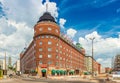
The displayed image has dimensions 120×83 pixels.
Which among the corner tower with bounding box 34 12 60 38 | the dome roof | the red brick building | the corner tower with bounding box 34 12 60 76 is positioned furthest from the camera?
the dome roof

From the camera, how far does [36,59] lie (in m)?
103

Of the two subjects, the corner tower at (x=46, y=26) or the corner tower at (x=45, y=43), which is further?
the corner tower at (x=46, y=26)

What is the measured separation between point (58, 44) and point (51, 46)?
605 cm

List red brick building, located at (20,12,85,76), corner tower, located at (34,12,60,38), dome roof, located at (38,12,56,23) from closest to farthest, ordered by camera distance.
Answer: red brick building, located at (20,12,85,76), corner tower, located at (34,12,60,38), dome roof, located at (38,12,56,23)

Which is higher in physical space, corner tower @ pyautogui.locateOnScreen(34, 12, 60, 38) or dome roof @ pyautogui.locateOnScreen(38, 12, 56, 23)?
dome roof @ pyautogui.locateOnScreen(38, 12, 56, 23)

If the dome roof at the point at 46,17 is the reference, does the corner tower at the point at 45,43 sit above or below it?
below

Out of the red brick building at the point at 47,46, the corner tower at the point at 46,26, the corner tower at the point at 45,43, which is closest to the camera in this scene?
the red brick building at the point at 47,46

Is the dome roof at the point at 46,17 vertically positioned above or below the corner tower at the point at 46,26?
above

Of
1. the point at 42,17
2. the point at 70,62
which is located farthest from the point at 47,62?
the point at 70,62

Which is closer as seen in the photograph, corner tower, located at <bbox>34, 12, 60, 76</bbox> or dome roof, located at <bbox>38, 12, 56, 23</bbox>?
corner tower, located at <bbox>34, 12, 60, 76</bbox>

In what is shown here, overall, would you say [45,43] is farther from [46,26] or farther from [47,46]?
[46,26]

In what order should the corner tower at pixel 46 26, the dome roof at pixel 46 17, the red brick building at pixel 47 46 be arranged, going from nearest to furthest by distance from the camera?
the red brick building at pixel 47 46 → the corner tower at pixel 46 26 → the dome roof at pixel 46 17

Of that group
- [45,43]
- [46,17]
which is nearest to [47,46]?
[45,43]

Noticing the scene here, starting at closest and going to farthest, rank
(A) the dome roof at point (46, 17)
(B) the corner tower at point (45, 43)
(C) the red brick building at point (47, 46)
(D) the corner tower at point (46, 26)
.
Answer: (C) the red brick building at point (47, 46) < (B) the corner tower at point (45, 43) < (D) the corner tower at point (46, 26) < (A) the dome roof at point (46, 17)
